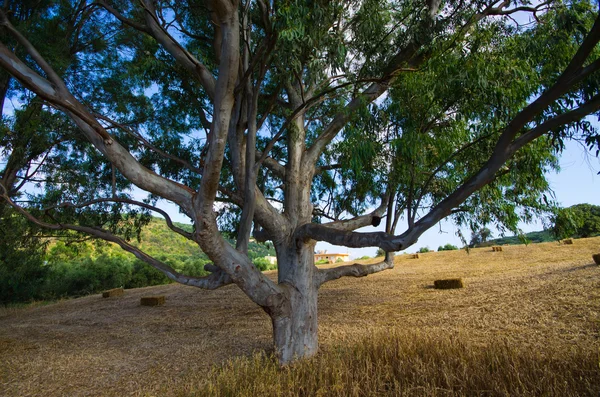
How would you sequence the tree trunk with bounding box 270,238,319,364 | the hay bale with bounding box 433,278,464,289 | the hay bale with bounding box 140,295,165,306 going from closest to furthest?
the tree trunk with bounding box 270,238,319,364
the hay bale with bounding box 433,278,464,289
the hay bale with bounding box 140,295,165,306

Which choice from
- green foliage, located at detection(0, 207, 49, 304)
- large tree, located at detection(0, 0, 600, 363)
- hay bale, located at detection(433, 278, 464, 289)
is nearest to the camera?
large tree, located at detection(0, 0, 600, 363)

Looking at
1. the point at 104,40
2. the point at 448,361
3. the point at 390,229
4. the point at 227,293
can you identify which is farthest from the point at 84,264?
the point at 448,361

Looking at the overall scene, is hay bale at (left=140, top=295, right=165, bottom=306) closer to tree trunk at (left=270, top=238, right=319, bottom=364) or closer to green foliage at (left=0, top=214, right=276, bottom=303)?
green foliage at (left=0, top=214, right=276, bottom=303)

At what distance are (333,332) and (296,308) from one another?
63.6 inches

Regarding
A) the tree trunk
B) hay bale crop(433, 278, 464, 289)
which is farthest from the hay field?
the tree trunk

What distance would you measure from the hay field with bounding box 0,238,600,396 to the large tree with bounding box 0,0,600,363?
1.34 metres

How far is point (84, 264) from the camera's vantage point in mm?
18828

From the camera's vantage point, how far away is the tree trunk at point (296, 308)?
4824 mm

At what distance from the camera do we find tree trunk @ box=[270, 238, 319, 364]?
4.82m

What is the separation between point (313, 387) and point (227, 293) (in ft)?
28.3

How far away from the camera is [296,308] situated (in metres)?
4.98

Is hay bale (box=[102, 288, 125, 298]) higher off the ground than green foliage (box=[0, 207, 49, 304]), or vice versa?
green foliage (box=[0, 207, 49, 304])

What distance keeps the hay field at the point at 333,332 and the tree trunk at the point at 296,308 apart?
442 mm

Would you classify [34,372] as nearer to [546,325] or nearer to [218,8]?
[218,8]
